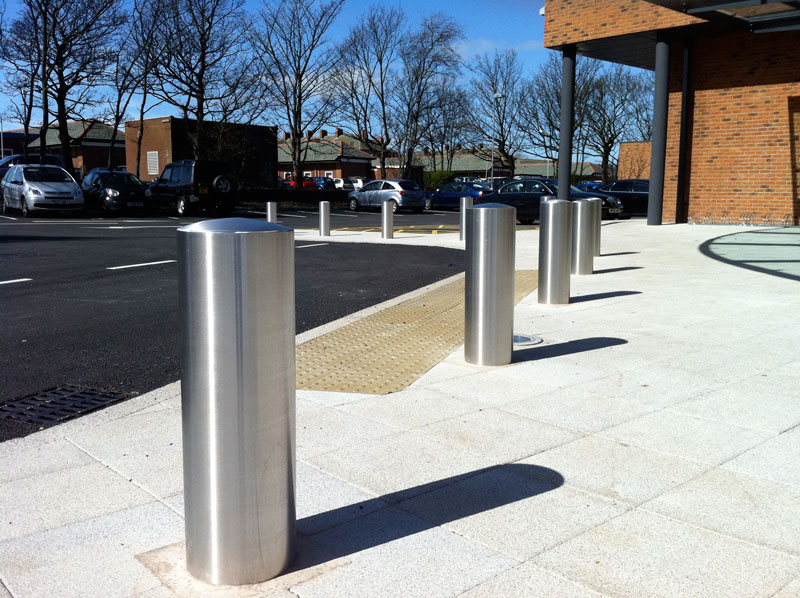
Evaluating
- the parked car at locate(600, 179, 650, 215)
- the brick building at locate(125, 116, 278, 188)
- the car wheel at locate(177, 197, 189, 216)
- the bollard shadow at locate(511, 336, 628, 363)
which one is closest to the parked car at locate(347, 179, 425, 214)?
the parked car at locate(600, 179, 650, 215)

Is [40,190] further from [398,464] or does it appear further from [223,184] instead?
[398,464]

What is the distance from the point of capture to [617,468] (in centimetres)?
347

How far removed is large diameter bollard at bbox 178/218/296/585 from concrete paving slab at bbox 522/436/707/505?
145cm

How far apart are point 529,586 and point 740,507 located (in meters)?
1.16

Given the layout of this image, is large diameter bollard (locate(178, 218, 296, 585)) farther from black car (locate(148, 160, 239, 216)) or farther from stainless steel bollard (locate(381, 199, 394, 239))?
black car (locate(148, 160, 239, 216))

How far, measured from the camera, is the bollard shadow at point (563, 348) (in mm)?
5736

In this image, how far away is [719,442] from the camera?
3824 millimetres

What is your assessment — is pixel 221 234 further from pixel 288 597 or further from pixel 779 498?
pixel 779 498

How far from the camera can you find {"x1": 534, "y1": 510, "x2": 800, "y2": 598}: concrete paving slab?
2434 mm

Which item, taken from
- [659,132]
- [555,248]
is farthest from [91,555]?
[659,132]

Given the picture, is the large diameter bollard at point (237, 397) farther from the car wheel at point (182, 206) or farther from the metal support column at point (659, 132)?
the car wheel at point (182, 206)

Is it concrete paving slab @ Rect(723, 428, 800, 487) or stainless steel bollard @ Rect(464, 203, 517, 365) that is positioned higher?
stainless steel bollard @ Rect(464, 203, 517, 365)

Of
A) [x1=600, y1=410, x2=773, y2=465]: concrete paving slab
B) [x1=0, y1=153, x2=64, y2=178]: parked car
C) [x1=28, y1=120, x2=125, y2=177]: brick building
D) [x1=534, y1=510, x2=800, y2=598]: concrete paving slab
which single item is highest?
[x1=28, y1=120, x2=125, y2=177]: brick building

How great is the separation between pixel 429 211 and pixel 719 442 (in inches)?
1284
